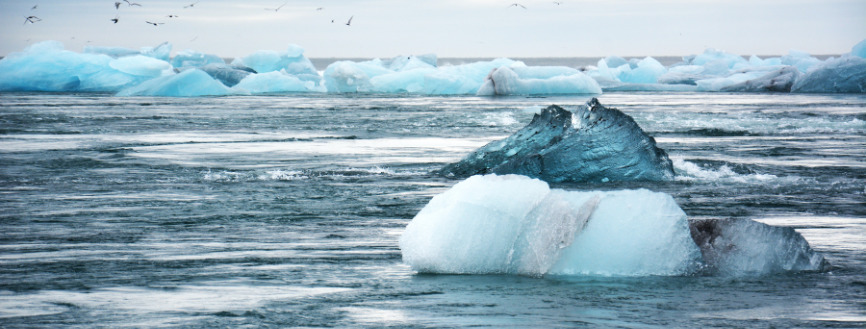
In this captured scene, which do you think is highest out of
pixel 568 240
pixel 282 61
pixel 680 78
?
pixel 282 61

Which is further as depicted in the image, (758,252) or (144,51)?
(144,51)

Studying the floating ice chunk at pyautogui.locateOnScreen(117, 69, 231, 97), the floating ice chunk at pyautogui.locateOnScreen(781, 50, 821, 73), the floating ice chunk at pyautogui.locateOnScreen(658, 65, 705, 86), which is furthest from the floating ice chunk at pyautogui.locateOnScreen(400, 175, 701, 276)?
the floating ice chunk at pyautogui.locateOnScreen(781, 50, 821, 73)

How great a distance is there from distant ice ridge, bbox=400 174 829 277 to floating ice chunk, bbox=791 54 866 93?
98.9ft

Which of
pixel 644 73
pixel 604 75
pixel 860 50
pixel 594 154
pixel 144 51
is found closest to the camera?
pixel 594 154

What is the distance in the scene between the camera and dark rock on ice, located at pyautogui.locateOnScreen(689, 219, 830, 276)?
587 cm

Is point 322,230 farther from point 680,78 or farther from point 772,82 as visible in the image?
point 680,78

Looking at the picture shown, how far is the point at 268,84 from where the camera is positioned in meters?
38.9

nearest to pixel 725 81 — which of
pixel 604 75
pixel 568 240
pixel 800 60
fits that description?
pixel 604 75

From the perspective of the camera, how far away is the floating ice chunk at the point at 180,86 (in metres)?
34.4

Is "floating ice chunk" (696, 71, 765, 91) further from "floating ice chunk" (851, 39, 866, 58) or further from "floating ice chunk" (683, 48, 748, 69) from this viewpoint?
"floating ice chunk" (683, 48, 748, 69)

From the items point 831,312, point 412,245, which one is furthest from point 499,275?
point 831,312

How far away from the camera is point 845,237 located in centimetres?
708

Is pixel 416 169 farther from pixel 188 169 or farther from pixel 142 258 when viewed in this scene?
pixel 142 258

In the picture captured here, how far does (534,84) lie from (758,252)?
3011 centimetres
